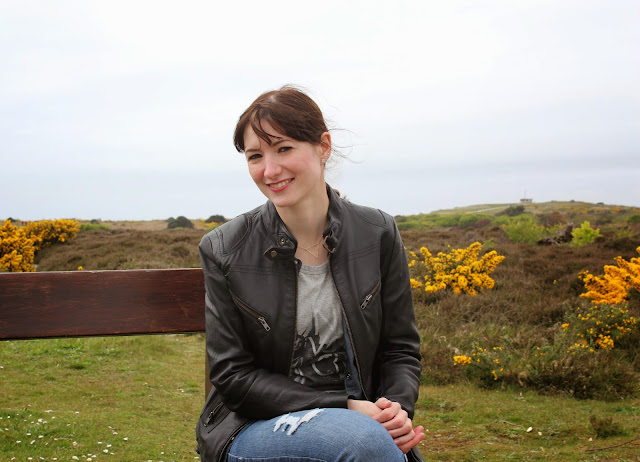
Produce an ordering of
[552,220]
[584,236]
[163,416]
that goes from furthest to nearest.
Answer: [552,220], [584,236], [163,416]

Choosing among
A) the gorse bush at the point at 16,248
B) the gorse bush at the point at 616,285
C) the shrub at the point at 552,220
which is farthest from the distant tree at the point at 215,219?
the gorse bush at the point at 616,285

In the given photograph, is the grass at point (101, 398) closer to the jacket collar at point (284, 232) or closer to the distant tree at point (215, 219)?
the jacket collar at point (284, 232)

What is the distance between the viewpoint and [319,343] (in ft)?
6.44

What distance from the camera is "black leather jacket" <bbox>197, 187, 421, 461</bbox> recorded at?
1834 mm

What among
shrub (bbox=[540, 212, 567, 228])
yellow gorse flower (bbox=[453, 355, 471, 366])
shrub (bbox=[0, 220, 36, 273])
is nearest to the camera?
yellow gorse flower (bbox=[453, 355, 471, 366])

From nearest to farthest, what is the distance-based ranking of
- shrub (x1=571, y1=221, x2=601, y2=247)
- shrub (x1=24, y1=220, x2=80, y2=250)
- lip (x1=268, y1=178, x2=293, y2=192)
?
1. lip (x1=268, y1=178, x2=293, y2=192)
2. shrub (x1=571, y1=221, x2=601, y2=247)
3. shrub (x1=24, y1=220, x2=80, y2=250)

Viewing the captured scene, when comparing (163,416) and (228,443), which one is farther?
(163,416)

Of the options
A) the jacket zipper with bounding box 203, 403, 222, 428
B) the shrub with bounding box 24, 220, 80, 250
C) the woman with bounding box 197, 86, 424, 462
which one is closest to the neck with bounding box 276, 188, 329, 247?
the woman with bounding box 197, 86, 424, 462

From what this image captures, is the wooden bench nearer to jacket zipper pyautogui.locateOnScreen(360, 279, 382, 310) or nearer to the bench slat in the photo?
the bench slat

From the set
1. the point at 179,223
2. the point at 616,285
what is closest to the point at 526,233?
the point at 616,285

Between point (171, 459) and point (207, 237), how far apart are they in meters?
1.55

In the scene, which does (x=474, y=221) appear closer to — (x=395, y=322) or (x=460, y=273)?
(x=460, y=273)

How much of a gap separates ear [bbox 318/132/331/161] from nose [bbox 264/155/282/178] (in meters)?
0.19

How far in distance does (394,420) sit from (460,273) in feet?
20.2
